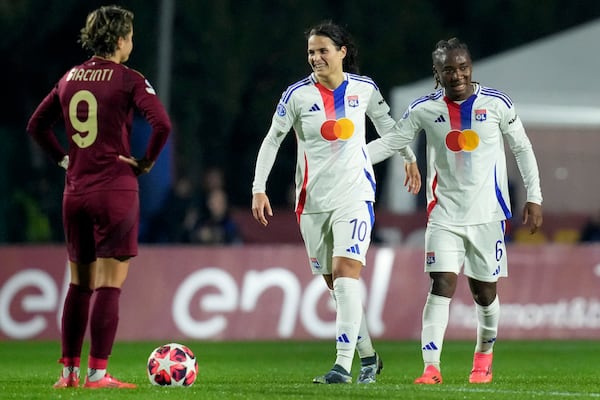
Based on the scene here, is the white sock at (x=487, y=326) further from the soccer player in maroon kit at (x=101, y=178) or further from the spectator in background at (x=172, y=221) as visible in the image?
the spectator in background at (x=172, y=221)

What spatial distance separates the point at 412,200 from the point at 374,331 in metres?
4.35

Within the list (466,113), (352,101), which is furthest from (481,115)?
(352,101)

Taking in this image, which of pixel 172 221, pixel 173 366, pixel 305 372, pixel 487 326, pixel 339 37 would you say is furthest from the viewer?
pixel 172 221

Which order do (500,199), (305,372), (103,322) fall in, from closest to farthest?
(103,322) < (500,199) < (305,372)

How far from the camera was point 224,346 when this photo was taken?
53.6 ft

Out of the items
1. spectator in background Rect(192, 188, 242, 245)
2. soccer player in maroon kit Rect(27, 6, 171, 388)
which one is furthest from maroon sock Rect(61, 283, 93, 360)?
spectator in background Rect(192, 188, 242, 245)

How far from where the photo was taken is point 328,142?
10031 millimetres

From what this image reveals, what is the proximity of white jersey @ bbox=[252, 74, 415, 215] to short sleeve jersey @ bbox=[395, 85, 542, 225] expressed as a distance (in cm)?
46

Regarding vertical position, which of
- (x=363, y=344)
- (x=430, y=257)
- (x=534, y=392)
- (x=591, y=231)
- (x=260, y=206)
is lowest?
(x=534, y=392)

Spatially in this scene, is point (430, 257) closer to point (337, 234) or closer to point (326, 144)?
point (337, 234)

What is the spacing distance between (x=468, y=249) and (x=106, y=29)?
280 centimetres

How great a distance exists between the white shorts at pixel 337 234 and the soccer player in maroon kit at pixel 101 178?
127 cm

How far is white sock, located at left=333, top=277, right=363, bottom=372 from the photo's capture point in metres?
9.79

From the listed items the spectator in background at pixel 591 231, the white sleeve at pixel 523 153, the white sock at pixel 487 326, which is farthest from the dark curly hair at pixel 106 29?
the spectator in background at pixel 591 231
